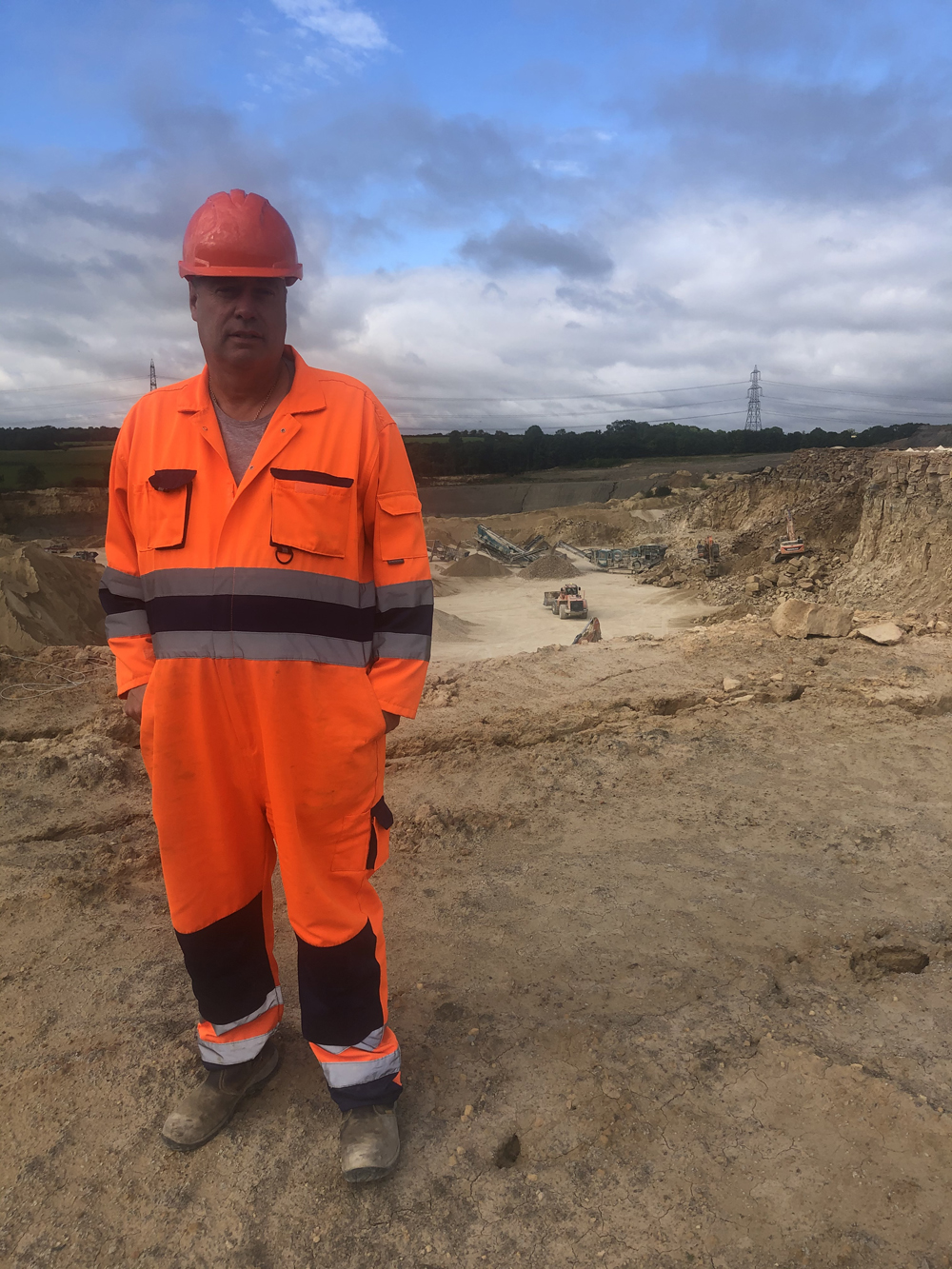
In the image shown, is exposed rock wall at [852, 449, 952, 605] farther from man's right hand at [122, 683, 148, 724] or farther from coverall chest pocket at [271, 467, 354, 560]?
man's right hand at [122, 683, 148, 724]

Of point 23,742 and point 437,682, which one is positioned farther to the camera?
point 437,682

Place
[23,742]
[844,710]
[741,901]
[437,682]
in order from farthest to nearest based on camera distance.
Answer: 1. [437,682]
2. [844,710]
3. [23,742]
4. [741,901]

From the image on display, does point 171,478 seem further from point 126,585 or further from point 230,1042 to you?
point 230,1042

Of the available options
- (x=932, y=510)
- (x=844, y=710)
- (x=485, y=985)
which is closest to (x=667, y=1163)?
(x=485, y=985)

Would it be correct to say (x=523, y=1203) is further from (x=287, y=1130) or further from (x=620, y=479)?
(x=620, y=479)

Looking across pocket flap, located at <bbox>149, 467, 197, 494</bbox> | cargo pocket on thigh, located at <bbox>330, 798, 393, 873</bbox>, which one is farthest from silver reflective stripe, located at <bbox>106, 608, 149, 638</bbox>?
cargo pocket on thigh, located at <bbox>330, 798, 393, 873</bbox>

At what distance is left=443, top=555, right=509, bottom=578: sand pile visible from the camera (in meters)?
23.6

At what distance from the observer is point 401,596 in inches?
72.9

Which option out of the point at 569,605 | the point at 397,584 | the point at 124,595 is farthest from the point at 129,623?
the point at 569,605

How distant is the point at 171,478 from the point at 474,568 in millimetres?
22174

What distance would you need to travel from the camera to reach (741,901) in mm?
3047

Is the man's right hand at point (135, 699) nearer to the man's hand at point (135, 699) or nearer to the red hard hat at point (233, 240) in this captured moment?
the man's hand at point (135, 699)

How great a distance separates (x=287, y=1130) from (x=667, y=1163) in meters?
0.98

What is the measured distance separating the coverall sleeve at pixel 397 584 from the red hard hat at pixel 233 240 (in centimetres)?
48
